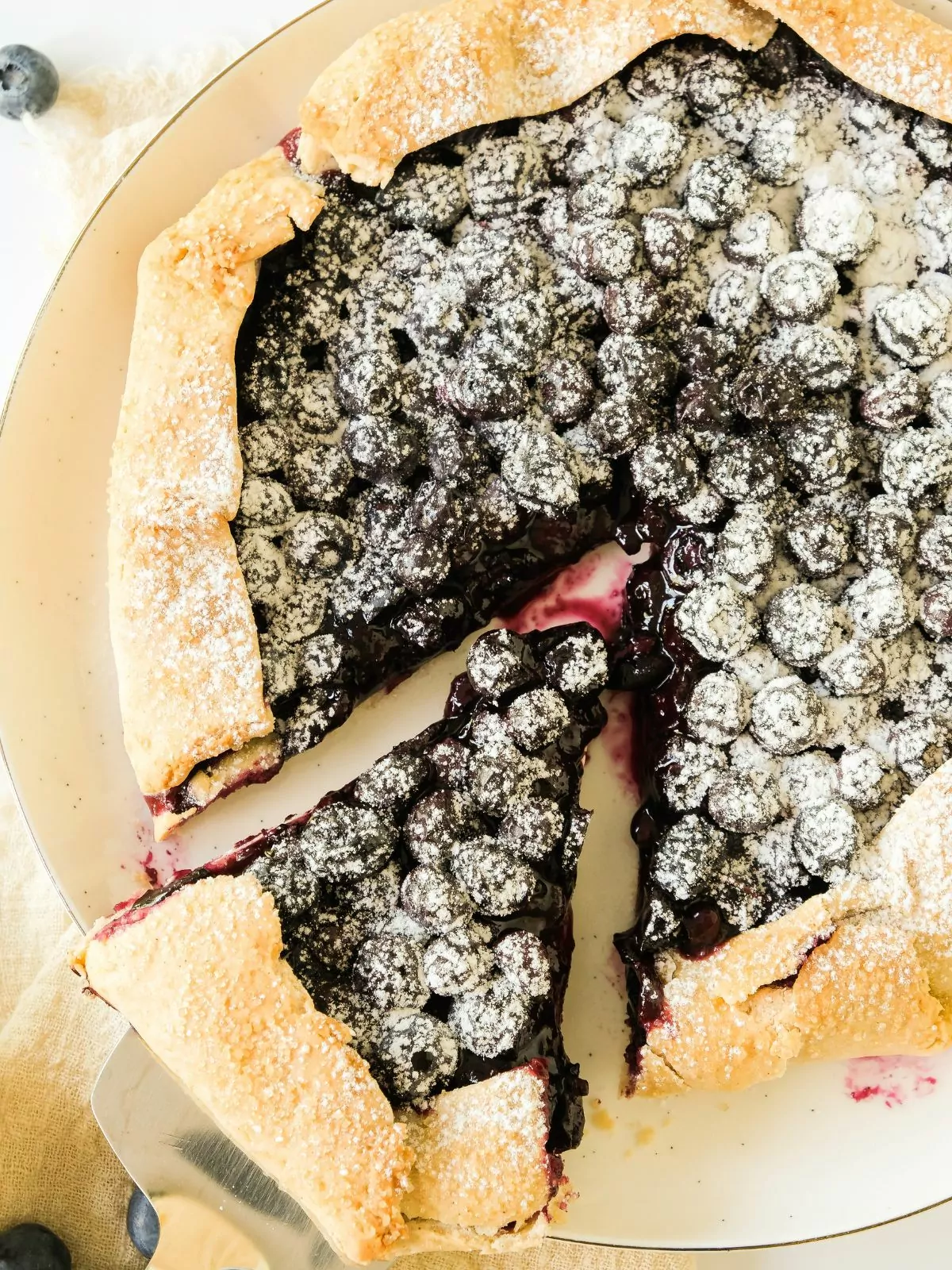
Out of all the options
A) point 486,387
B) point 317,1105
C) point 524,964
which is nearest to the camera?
point 317,1105

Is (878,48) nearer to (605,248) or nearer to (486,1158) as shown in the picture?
(605,248)

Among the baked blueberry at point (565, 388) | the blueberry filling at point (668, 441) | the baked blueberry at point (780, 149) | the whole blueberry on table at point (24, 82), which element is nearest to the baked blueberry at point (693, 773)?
the blueberry filling at point (668, 441)

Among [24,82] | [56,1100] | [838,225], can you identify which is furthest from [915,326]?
[56,1100]

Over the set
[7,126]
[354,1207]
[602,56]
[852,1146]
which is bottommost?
[852,1146]

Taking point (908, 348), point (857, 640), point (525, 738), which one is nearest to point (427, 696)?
point (525, 738)

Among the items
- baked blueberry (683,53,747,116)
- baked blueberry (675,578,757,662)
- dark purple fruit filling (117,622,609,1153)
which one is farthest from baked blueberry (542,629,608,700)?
baked blueberry (683,53,747,116)

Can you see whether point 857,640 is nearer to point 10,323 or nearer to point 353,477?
point 353,477
